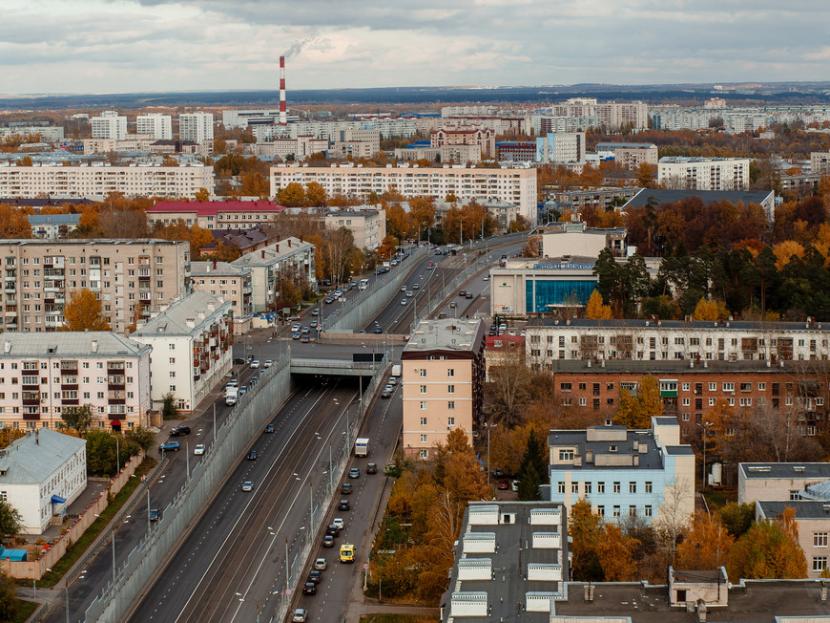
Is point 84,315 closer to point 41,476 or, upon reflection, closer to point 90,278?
point 90,278

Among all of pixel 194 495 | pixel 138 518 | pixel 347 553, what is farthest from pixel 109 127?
pixel 347 553

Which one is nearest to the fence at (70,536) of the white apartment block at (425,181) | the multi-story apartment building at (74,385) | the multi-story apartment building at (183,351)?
the multi-story apartment building at (74,385)

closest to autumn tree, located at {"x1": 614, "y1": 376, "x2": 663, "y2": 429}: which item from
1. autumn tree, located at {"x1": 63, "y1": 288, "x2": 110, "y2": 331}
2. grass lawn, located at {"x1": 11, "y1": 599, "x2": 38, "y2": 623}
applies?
grass lawn, located at {"x1": 11, "y1": 599, "x2": 38, "y2": 623}

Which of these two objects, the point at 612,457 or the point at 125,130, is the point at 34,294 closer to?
the point at 612,457

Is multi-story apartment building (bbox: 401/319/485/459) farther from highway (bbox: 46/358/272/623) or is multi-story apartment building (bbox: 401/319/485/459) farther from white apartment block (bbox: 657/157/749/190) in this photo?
white apartment block (bbox: 657/157/749/190)

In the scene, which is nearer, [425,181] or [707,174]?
[425,181]

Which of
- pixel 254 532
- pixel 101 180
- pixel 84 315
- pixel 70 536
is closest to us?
pixel 70 536
